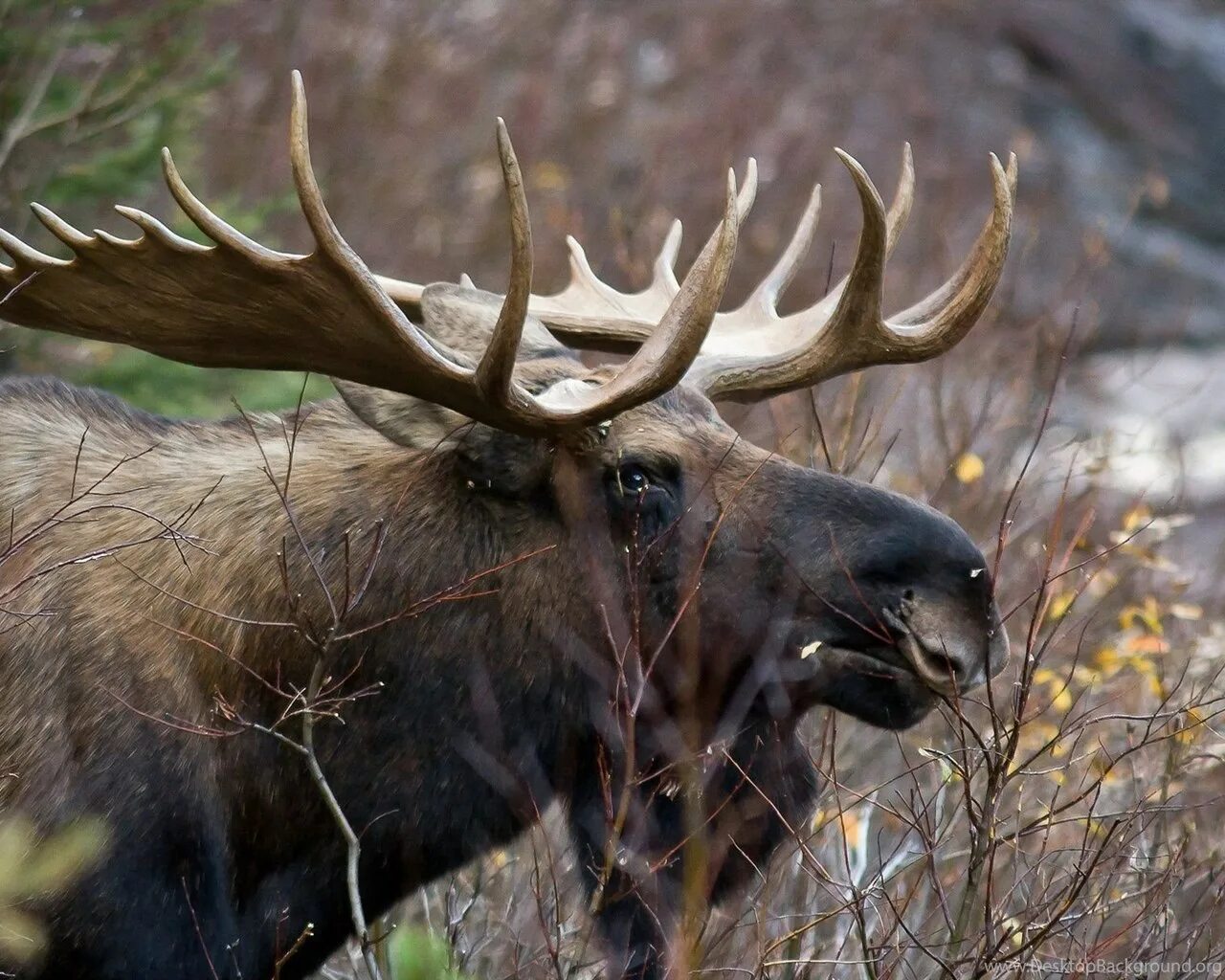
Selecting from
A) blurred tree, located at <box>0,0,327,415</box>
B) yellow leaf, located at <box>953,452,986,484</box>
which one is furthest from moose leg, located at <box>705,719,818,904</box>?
blurred tree, located at <box>0,0,327,415</box>

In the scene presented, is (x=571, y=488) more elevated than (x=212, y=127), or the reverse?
(x=212, y=127)

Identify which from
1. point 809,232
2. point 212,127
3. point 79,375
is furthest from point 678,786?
point 212,127

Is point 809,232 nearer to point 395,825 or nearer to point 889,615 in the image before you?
point 889,615

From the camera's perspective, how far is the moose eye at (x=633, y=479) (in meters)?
3.53

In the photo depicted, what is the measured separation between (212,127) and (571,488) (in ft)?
22.3

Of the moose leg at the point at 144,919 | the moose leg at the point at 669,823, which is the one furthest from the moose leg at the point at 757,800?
the moose leg at the point at 144,919

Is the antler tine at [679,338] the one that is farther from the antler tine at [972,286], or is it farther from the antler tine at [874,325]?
the antler tine at [972,286]

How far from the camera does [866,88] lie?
15.0 m

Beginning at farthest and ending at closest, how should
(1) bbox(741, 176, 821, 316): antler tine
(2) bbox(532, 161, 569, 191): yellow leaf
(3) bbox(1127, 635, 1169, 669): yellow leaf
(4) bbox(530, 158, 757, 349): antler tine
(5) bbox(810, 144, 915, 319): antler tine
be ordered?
1. (2) bbox(532, 161, 569, 191): yellow leaf
2. (3) bbox(1127, 635, 1169, 669): yellow leaf
3. (1) bbox(741, 176, 821, 316): antler tine
4. (4) bbox(530, 158, 757, 349): antler tine
5. (5) bbox(810, 144, 915, 319): antler tine

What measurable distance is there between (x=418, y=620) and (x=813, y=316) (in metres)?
1.53

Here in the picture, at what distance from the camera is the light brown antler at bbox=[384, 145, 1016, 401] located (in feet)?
11.9

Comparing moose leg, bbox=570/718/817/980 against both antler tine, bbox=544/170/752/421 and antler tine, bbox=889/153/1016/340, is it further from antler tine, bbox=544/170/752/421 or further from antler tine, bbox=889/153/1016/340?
antler tine, bbox=889/153/1016/340

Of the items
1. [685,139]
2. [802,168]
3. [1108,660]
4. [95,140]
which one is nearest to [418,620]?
[1108,660]

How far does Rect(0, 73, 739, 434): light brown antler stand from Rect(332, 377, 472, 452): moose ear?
154mm
